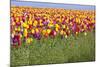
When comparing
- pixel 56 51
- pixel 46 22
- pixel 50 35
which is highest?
pixel 46 22

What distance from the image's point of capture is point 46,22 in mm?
2615

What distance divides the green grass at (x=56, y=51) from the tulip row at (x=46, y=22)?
61 millimetres

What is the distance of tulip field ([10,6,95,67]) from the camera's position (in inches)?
97.7

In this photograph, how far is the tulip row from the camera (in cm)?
247

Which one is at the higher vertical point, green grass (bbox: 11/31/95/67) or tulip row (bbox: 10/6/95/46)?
tulip row (bbox: 10/6/95/46)

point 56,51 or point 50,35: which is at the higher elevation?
point 50,35

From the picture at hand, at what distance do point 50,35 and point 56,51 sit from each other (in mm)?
198

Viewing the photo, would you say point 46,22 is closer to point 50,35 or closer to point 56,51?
point 50,35

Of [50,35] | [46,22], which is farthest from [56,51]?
[46,22]

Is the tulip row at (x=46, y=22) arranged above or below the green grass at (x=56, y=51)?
above

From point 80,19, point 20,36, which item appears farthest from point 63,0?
point 20,36

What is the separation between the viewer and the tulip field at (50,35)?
248 centimetres
